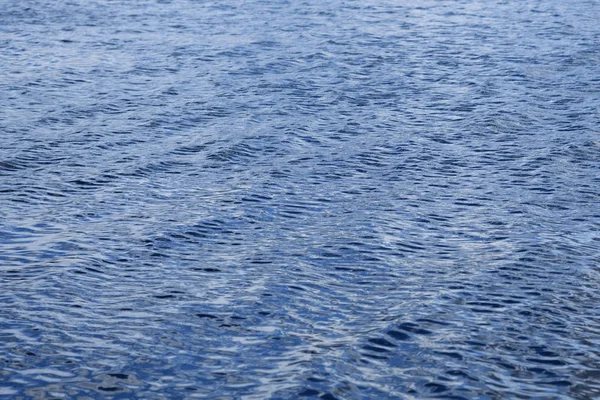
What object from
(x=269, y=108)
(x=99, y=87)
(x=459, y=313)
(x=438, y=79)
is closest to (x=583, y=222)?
(x=459, y=313)

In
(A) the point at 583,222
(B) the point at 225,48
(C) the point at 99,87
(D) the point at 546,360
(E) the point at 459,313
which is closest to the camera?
(D) the point at 546,360

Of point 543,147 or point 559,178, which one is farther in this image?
point 543,147

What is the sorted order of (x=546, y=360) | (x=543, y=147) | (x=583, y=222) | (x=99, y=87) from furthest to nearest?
(x=99, y=87)
(x=543, y=147)
(x=583, y=222)
(x=546, y=360)

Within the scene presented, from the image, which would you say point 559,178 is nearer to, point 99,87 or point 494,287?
point 494,287

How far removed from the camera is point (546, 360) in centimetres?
886

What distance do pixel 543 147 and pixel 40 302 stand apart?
8168 mm

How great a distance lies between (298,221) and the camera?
1215 centimetres

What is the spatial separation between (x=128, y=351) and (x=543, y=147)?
832 cm

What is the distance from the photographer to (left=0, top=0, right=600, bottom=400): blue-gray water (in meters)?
8.77

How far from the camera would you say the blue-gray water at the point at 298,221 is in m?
8.77

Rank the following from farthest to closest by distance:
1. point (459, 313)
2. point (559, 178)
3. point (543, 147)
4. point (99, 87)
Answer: point (99, 87) < point (543, 147) < point (559, 178) < point (459, 313)

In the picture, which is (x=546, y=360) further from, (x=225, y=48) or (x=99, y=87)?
(x=225, y=48)

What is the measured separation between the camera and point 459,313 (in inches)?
383

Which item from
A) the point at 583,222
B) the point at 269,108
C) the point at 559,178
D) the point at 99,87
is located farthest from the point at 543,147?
the point at 99,87
